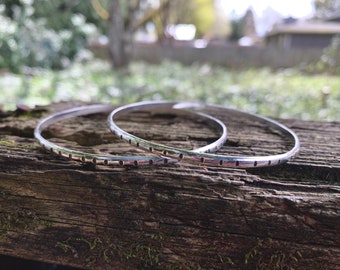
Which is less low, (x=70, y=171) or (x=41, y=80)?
(x=70, y=171)

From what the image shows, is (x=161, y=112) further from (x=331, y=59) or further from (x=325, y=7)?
(x=325, y=7)

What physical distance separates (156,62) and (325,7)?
215 inches

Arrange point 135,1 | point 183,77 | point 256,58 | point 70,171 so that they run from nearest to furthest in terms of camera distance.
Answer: point 70,171 → point 183,77 → point 135,1 → point 256,58

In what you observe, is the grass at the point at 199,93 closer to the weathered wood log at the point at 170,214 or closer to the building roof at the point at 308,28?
the weathered wood log at the point at 170,214

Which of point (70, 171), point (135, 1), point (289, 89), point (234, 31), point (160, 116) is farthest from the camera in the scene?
point (234, 31)

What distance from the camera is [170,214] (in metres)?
0.80

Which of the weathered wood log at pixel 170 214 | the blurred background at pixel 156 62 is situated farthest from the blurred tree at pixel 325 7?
the weathered wood log at pixel 170 214

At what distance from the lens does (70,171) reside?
0.86 metres

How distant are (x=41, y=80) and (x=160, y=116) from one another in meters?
5.28

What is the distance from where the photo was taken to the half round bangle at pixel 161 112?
90 cm

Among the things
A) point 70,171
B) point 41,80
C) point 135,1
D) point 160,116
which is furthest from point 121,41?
point 70,171

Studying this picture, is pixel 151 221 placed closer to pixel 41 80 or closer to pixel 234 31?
pixel 41 80

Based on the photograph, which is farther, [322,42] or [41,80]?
[322,42]

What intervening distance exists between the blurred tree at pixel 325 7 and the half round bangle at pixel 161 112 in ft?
30.0
